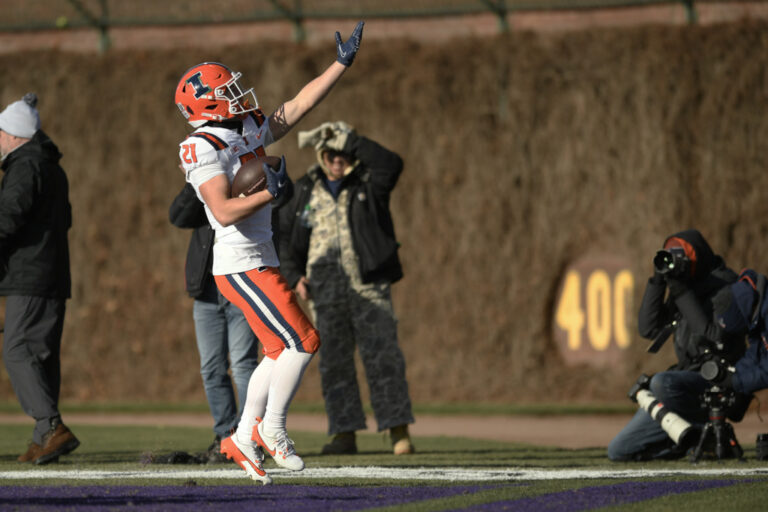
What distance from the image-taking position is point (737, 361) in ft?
24.9

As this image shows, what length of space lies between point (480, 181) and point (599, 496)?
8671 millimetres

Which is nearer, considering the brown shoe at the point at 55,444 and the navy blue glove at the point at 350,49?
the navy blue glove at the point at 350,49

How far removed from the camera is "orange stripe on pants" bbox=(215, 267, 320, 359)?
229 inches

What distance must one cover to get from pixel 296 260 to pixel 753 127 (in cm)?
660

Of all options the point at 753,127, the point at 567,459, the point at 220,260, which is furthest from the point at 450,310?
the point at 220,260

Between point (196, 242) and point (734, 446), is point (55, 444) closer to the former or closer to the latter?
point (196, 242)

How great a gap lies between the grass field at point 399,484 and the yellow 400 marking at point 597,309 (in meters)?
4.87

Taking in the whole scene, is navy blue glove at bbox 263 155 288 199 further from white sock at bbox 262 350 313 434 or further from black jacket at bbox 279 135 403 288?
black jacket at bbox 279 135 403 288

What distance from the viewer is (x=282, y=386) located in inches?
228

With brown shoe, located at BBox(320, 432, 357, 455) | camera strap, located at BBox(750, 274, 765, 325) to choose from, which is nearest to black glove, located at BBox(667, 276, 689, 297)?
camera strap, located at BBox(750, 274, 765, 325)

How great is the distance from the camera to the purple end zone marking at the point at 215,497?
504cm

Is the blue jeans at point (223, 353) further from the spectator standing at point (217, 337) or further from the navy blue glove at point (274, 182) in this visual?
the navy blue glove at point (274, 182)

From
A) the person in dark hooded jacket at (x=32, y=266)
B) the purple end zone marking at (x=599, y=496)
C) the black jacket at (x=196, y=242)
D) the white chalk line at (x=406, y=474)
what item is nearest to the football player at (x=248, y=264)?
the white chalk line at (x=406, y=474)

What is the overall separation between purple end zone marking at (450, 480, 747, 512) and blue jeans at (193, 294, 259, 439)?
2.78 meters
